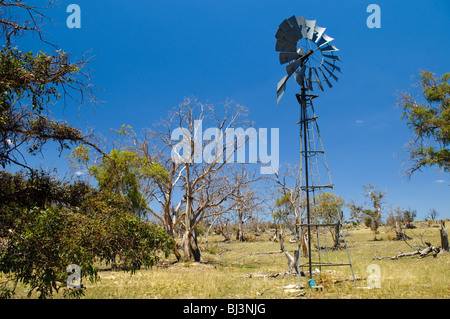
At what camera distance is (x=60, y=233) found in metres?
6.60

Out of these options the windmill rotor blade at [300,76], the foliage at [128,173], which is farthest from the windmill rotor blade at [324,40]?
the foliage at [128,173]

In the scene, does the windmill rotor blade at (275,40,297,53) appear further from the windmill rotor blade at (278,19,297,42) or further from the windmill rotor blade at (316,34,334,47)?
the windmill rotor blade at (316,34,334,47)

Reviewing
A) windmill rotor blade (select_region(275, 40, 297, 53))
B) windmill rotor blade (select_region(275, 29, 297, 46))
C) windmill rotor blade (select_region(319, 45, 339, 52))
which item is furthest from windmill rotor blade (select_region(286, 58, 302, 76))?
windmill rotor blade (select_region(319, 45, 339, 52))

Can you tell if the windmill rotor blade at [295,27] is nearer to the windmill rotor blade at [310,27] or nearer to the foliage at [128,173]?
the windmill rotor blade at [310,27]

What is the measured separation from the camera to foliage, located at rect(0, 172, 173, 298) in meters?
6.39

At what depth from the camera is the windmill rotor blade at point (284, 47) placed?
40.7ft

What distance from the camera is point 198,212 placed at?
75.5 ft

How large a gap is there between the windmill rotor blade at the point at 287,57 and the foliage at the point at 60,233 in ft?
27.3

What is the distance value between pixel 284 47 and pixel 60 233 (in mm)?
10316

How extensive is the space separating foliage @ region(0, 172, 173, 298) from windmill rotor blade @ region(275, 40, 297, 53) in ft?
27.9

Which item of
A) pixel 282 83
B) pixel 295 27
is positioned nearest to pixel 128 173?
pixel 282 83

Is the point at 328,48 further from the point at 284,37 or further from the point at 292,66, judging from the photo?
the point at 284,37

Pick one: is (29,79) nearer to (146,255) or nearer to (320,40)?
(146,255)
